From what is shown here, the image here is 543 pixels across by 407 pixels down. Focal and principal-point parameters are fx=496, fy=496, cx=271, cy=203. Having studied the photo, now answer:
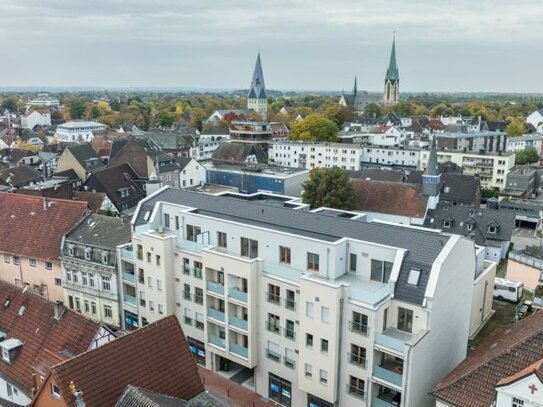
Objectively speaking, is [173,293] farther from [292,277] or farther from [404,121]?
[404,121]

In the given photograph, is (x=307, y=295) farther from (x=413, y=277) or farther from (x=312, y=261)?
(x=413, y=277)

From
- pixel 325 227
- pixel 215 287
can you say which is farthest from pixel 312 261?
pixel 215 287

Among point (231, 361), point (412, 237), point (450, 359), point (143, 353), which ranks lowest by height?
point (231, 361)

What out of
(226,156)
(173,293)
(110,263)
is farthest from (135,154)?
(173,293)

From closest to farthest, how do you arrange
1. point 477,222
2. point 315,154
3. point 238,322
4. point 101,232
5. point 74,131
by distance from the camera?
Answer: point 238,322, point 101,232, point 477,222, point 315,154, point 74,131

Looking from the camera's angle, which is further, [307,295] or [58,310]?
[58,310]

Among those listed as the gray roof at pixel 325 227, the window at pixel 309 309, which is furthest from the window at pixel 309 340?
the gray roof at pixel 325 227

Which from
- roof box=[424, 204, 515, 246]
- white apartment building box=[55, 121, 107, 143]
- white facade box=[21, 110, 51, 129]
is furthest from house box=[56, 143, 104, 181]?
white facade box=[21, 110, 51, 129]
